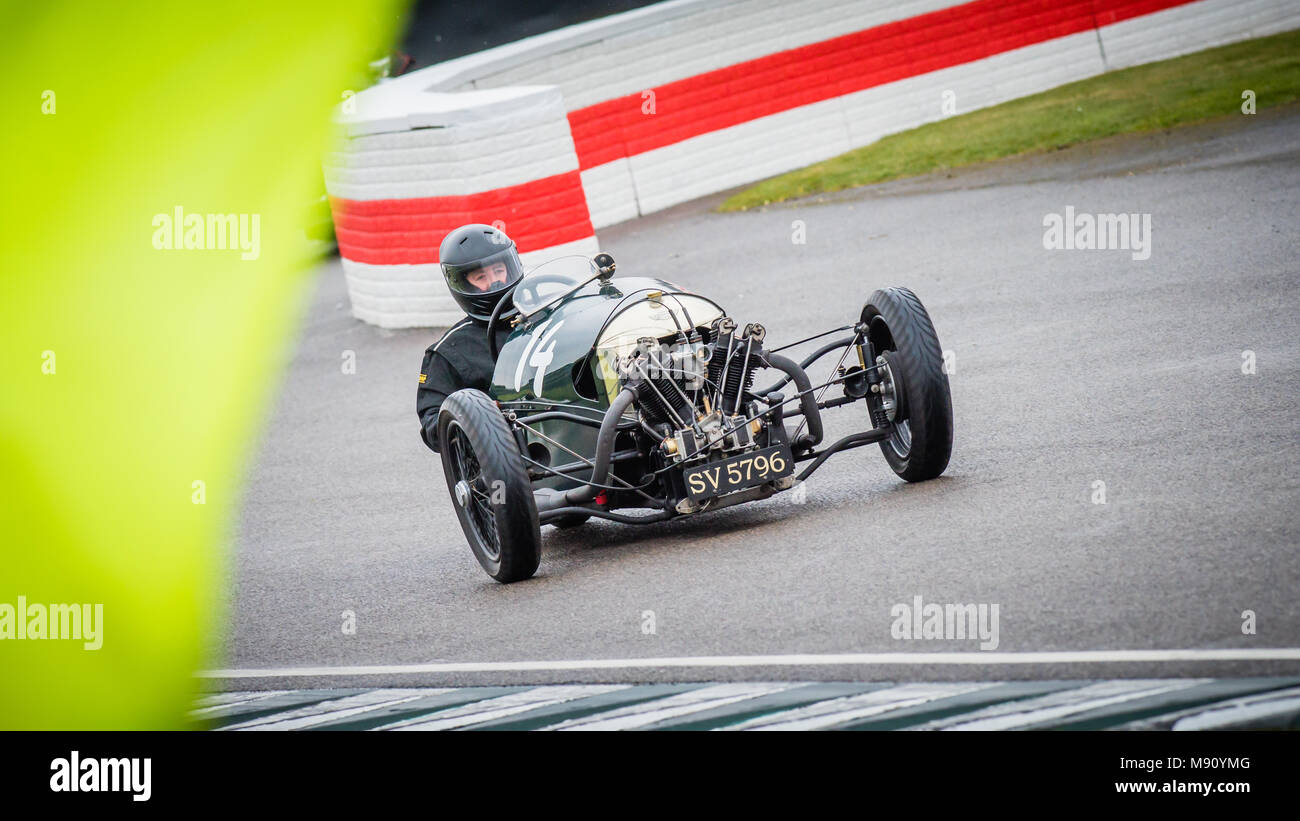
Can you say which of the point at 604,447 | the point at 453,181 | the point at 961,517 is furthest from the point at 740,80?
the point at 961,517

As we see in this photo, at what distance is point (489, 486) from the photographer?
7.07 meters

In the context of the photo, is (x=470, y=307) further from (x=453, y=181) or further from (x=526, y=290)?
(x=453, y=181)

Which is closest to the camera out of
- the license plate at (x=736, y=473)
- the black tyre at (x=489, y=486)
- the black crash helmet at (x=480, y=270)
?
the license plate at (x=736, y=473)

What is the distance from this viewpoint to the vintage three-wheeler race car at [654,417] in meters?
7.04

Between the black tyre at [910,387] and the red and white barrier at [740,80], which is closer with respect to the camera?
the black tyre at [910,387]

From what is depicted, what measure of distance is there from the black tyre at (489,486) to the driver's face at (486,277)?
44.0 inches

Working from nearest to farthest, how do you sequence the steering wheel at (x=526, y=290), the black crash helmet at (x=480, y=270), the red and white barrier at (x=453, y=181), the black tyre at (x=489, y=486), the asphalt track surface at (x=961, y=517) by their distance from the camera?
the asphalt track surface at (x=961, y=517), the black tyre at (x=489, y=486), the steering wheel at (x=526, y=290), the black crash helmet at (x=480, y=270), the red and white barrier at (x=453, y=181)

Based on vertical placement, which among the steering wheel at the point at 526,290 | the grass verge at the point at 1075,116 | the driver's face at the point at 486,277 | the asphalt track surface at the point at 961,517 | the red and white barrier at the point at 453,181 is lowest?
the asphalt track surface at the point at 961,517

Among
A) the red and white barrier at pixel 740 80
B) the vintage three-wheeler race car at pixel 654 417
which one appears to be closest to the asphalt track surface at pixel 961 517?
the vintage three-wheeler race car at pixel 654 417

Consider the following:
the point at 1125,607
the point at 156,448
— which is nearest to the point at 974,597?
the point at 1125,607

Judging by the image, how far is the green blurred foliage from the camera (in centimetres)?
821

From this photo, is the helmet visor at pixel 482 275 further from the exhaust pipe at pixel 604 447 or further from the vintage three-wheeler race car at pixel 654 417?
the exhaust pipe at pixel 604 447

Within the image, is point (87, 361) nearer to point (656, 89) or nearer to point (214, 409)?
point (214, 409)

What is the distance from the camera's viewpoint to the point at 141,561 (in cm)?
953
